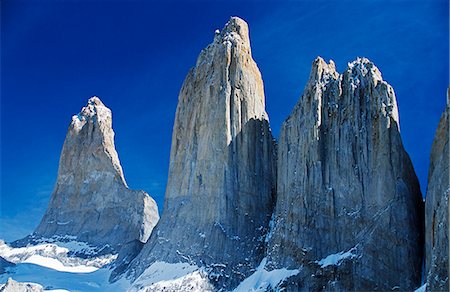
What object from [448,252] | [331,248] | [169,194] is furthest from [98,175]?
[448,252]

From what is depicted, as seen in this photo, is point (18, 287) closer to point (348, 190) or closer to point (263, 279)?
point (263, 279)

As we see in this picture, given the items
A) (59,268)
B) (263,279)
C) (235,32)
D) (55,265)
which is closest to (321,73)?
(235,32)

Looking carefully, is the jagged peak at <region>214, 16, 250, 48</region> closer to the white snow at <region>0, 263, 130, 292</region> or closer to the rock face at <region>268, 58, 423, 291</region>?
the rock face at <region>268, 58, 423, 291</region>

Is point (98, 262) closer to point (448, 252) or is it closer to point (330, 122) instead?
point (330, 122)

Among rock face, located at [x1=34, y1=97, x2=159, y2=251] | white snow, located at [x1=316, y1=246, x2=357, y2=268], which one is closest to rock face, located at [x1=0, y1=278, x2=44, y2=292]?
rock face, located at [x1=34, y1=97, x2=159, y2=251]

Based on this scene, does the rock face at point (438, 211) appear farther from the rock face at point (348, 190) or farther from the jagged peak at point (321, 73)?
the jagged peak at point (321, 73)

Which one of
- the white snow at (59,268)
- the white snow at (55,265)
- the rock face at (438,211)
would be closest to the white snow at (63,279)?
the white snow at (59,268)
